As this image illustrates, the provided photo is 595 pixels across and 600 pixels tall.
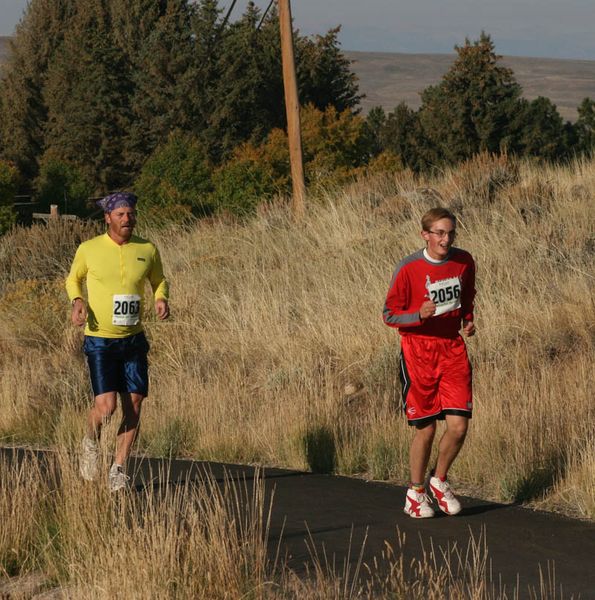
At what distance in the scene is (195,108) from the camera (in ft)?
157

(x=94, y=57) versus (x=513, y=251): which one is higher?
(x=94, y=57)

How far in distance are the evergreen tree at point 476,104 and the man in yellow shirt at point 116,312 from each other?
3507 cm

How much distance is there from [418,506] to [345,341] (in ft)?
18.9

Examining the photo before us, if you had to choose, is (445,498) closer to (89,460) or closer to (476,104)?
(89,460)

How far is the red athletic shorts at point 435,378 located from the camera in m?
7.29

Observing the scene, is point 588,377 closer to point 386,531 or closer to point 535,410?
point 535,410

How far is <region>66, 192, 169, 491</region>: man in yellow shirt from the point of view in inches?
316

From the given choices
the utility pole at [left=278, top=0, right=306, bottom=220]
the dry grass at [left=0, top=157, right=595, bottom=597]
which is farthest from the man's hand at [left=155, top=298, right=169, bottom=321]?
the utility pole at [left=278, top=0, right=306, bottom=220]

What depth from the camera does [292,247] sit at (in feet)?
62.0

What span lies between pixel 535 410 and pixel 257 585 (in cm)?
439

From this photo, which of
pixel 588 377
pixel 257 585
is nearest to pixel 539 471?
pixel 588 377

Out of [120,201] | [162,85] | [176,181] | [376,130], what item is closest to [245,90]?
[162,85]

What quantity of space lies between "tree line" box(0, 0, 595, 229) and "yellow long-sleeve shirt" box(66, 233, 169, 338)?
75.1 feet

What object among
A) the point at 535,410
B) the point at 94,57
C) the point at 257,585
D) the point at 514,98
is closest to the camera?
the point at 257,585
